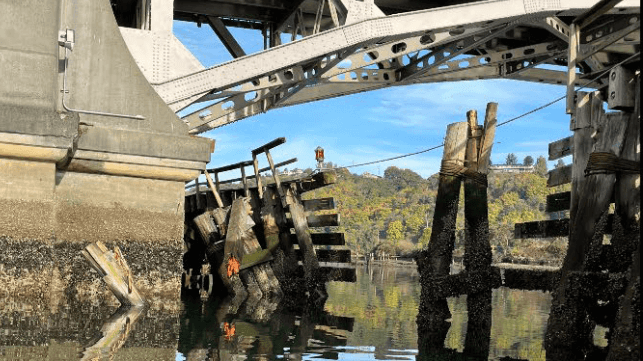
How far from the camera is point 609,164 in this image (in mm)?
9703

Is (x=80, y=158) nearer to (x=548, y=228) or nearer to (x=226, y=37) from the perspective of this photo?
(x=548, y=228)

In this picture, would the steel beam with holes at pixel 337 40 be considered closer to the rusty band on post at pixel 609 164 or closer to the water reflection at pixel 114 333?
the water reflection at pixel 114 333

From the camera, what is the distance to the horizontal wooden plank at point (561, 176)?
11758 mm

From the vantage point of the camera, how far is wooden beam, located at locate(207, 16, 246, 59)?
75.1 feet

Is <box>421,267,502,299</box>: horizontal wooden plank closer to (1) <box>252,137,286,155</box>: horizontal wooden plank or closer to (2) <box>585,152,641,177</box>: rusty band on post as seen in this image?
(2) <box>585,152,641,177</box>: rusty band on post

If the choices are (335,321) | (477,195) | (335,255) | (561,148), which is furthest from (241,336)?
(335,255)

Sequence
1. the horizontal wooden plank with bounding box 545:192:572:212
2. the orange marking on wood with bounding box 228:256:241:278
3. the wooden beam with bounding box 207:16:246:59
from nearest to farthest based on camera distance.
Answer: the horizontal wooden plank with bounding box 545:192:572:212 < the orange marking on wood with bounding box 228:256:241:278 < the wooden beam with bounding box 207:16:246:59

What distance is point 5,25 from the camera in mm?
12398

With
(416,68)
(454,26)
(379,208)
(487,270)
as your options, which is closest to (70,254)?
(487,270)

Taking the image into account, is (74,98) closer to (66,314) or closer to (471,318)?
(66,314)

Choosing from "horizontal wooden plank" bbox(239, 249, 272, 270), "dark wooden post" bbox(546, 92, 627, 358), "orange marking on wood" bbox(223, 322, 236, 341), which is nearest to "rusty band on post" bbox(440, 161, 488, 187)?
"dark wooden post" bbox(546, 92, 627, 358)

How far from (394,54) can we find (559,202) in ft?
30.6

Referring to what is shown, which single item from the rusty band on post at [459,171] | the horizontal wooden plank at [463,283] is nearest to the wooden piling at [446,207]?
the rusty band on post at [459,171]

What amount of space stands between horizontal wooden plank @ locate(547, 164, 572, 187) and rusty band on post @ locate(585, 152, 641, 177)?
173cm
